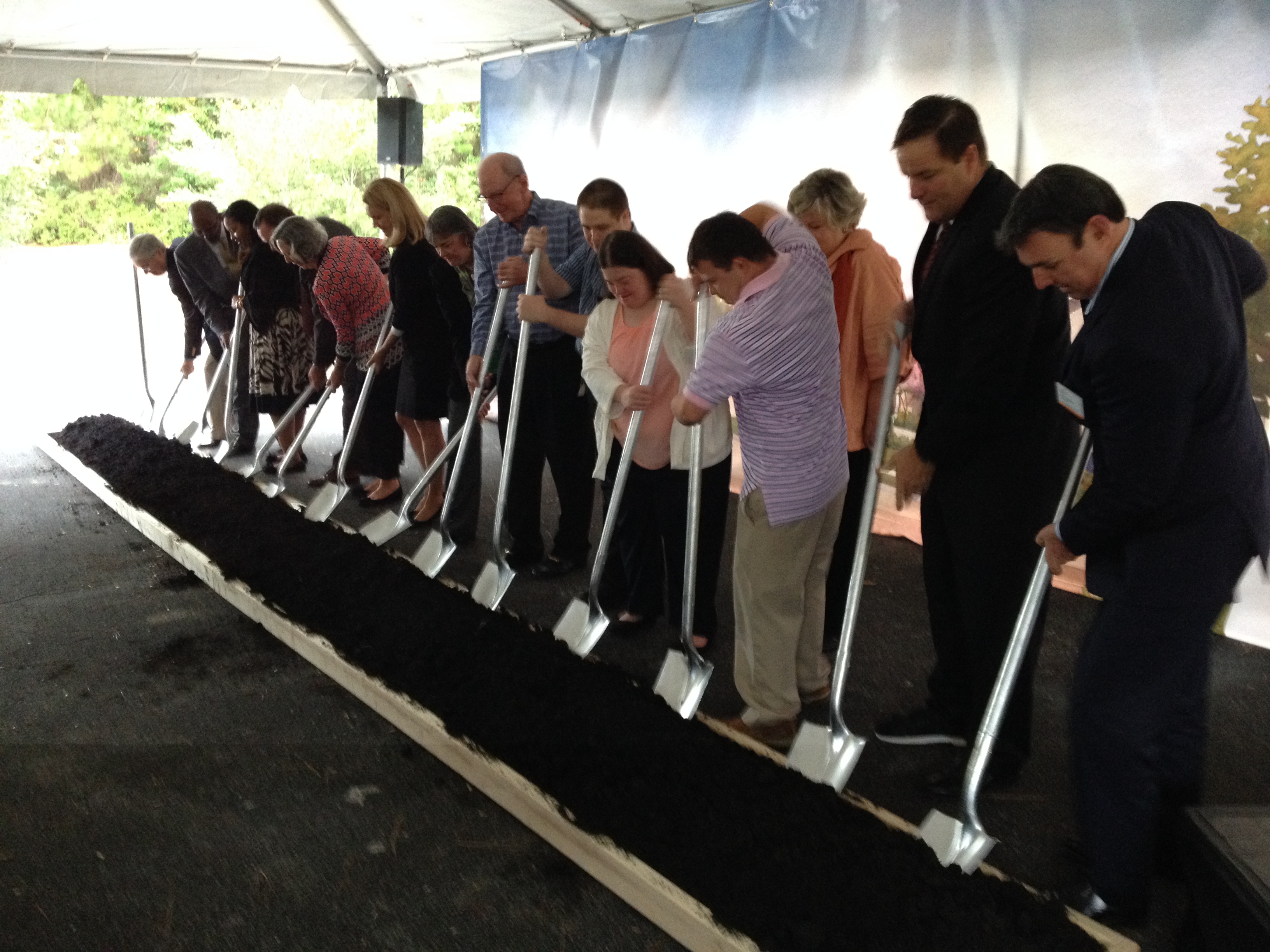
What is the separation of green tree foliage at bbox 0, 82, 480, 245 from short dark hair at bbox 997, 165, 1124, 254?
1238 cm

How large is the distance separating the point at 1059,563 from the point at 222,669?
8.18 feet

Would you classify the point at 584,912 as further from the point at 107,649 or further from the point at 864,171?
the point at 864,171

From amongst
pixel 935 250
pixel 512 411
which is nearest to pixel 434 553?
pixel 512 411

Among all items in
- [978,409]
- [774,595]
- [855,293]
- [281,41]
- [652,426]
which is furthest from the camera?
[281,41]

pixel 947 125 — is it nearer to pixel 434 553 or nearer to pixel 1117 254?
pixel 1117 254

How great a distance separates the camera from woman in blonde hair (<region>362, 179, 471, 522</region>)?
13.2 feet

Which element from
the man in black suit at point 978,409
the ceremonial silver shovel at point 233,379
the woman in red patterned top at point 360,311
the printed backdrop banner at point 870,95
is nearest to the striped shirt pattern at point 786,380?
the man in black suit at point 978,409

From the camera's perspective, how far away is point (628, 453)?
290cm

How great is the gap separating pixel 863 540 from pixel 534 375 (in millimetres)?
1637

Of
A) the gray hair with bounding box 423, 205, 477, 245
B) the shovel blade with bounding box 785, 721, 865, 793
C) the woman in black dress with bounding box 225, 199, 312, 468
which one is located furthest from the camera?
the woman in black dress with bounding box 225, 199, 312, 468

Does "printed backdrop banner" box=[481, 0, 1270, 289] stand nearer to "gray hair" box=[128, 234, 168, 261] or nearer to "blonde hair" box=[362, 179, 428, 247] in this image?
"blonde hair" box=[362, 179, 428, 247]

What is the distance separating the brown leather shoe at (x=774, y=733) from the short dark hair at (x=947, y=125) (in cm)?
145

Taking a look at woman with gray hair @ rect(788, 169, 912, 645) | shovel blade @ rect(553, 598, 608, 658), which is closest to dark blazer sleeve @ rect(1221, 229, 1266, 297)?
woman with gray hair @ rect(788, 169, 912, 645)

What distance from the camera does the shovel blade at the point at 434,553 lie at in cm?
376
